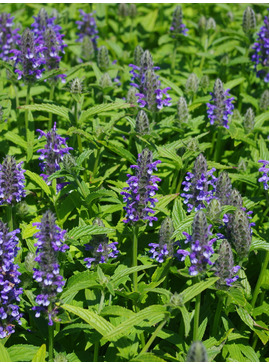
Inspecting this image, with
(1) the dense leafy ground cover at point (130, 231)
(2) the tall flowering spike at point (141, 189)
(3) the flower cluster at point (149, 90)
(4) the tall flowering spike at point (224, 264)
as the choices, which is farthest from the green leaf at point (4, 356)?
(3) the flower cluster at point (149, 90)

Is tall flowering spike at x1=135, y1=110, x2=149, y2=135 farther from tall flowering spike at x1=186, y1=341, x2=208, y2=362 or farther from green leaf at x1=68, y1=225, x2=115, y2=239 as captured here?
tall flowering spike at x1=186, y1=341, x2=208, y2=362

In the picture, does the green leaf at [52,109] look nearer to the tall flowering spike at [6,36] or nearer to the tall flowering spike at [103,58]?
the tall flowering spike at [103,58]

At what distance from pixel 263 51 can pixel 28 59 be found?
4.01 m

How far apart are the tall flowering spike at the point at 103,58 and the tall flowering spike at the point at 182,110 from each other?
6.27 feet

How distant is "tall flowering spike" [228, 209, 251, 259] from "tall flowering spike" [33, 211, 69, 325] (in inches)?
66.8

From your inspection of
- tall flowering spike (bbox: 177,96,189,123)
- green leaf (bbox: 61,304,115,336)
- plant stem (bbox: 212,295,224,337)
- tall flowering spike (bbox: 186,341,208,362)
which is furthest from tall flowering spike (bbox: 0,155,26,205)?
tall flowering spike (bbox: 177,96,189,123)

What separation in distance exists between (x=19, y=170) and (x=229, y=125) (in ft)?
9.83

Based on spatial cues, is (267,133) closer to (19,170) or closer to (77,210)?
(77,210)

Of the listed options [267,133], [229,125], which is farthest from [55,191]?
[267,133]

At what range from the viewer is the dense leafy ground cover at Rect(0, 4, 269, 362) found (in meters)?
4.47

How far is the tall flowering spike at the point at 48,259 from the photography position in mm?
4172

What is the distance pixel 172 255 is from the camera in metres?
5.14

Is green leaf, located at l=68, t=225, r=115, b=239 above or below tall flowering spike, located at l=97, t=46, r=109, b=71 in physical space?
below

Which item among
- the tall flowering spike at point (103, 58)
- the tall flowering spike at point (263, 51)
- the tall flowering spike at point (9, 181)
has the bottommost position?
the tall flowering spike at point (9, 181)
